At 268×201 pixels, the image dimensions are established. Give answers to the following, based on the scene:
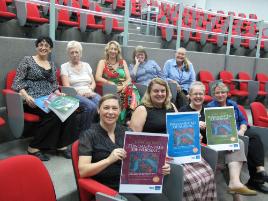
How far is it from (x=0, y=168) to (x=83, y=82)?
2.03 metres

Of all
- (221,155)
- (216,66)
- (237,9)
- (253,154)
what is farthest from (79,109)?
(237,9)

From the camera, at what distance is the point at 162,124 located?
2320mm

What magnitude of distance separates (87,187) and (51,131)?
1.11 m

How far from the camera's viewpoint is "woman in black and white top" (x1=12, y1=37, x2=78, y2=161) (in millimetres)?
2535

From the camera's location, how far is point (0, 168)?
1.26 m

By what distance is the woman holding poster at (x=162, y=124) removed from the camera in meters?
2.03

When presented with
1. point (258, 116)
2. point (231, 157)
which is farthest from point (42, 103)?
point (258, 116)

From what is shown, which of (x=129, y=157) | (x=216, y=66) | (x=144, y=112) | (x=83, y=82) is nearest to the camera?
(x=129, y=157)

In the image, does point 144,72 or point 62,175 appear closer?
point 62,175

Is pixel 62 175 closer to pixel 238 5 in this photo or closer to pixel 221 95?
pixel 221 95

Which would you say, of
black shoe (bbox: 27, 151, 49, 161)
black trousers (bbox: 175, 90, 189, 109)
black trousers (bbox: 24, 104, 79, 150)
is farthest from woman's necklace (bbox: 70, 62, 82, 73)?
black trousers (bbox: 175, 90, 189, 109)

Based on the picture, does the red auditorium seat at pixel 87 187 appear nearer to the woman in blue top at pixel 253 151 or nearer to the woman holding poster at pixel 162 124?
the woman holding poster at pixel 162 124

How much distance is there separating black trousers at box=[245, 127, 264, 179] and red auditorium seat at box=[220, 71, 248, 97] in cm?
275

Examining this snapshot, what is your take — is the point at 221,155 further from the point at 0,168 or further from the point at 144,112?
the point at 0,168
